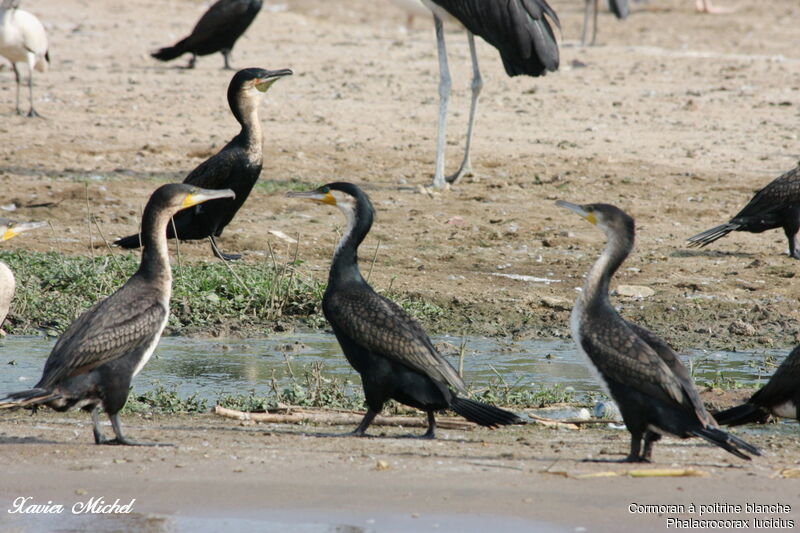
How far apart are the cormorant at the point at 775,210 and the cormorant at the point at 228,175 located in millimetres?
3623

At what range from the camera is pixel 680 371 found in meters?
5.58

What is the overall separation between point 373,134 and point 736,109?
4290 millimetres

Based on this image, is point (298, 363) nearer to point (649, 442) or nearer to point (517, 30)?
point (649, 442)

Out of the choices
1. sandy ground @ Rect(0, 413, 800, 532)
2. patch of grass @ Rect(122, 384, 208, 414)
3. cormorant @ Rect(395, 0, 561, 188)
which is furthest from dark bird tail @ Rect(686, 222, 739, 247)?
patch of grass @ Rect(122, 384, 208, 414)

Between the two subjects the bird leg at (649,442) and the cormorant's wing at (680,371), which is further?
the bird leg at (649,442)

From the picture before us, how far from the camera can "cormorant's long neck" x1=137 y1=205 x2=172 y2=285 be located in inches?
241

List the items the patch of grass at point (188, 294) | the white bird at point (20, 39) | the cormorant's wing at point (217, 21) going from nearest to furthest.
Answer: the patch of grass at point (188, 294) < the white bird at point (20, 39) < the cormorant's wing at point (217, 21)

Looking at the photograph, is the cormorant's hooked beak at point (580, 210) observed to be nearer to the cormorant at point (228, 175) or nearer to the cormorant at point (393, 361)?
the cormorant at point (393, 361)

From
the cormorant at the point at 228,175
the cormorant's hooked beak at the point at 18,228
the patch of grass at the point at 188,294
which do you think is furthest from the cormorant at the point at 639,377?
the cormorant at the point at 228,175

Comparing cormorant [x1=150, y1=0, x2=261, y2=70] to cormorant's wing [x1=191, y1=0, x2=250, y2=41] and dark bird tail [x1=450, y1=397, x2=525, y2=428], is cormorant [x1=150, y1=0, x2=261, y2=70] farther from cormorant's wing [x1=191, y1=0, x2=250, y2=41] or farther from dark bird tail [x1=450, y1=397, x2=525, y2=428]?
dark bird tail [x1=450, y1=397, x2=525, y2=428]

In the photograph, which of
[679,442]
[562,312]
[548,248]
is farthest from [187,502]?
[548,248]

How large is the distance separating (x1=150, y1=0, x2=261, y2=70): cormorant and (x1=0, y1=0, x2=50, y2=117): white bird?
2506 mm

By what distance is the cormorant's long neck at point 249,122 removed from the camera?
9.44 meters

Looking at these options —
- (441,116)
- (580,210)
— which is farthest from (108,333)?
(441,116)
